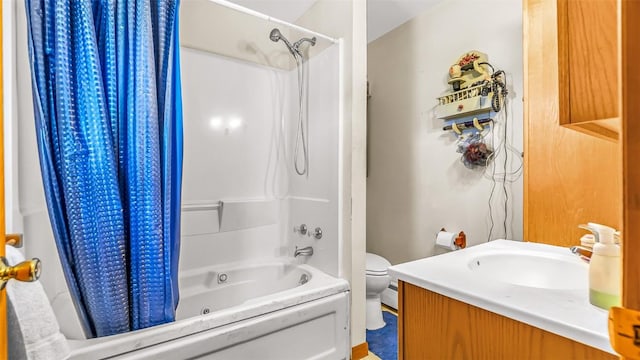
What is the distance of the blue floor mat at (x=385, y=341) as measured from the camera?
1.80 meters

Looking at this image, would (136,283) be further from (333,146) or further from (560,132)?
(560,132)

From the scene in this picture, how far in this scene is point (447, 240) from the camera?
1934 mm

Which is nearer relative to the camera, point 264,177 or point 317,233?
point 317,233

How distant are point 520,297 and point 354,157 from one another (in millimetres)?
1199

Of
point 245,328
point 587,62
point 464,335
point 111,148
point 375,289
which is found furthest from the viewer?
point 375,289

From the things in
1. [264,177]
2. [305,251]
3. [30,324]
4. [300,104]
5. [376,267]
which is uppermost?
[300,104]

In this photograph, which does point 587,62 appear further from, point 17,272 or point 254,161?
point 254,161

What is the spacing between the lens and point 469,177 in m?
1.94

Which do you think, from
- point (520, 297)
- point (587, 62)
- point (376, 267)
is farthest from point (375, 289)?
point (587, 62)

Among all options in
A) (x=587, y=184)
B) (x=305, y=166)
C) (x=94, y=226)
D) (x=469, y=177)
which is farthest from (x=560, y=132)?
(x=94, y=226)

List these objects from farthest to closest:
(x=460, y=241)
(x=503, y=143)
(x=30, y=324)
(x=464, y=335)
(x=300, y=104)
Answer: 1. (x=300, y=104)
2. (x=460, y=241)
3. (x=503, y=143)
4. (x=464, y=335)
5. (x=30, y=324)

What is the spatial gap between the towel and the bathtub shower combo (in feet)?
2.62

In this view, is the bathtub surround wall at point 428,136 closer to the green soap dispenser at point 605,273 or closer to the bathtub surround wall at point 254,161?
the bathtub surround wall at point 254,161

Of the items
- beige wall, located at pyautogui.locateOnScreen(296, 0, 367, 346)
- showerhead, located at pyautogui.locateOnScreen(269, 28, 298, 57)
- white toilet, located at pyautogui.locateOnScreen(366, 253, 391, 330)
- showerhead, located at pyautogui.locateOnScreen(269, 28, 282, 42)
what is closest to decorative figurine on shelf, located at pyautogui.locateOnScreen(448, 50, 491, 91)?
beige wall, located at pyautogui.locateOnScreen(296, 0, 367, 346)
